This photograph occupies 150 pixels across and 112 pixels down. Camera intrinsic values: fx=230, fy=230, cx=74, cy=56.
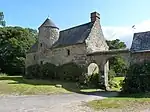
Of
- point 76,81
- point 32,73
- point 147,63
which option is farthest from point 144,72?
point 32,73

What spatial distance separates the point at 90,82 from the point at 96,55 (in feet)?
13.6

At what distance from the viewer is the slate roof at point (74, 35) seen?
36.9 meters

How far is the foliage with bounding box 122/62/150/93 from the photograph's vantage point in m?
24.9

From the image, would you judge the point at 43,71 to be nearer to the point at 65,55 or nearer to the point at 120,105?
the point at 65,55

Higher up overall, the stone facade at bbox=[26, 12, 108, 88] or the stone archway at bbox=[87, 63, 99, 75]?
the stone facade at bbox=[26, 12, 108, 88]

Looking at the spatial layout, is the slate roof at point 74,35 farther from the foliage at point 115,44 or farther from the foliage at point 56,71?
the foliage at point 115,44

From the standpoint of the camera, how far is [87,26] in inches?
1494

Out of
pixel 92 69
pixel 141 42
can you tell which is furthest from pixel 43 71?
pixel 141 42

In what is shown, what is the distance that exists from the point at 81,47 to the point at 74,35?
13.6ft

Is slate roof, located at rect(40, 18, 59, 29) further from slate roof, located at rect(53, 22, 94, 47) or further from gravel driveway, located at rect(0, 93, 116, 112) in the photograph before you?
gravel driveway, located at rect(0, 93, 116, 112)

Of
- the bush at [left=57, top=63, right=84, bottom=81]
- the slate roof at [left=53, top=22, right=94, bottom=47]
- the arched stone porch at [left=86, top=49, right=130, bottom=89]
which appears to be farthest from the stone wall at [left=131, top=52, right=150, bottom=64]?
the slate roof at [left=53, top=22, right=94, bottom=47]

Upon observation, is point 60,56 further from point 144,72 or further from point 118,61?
point 118,61

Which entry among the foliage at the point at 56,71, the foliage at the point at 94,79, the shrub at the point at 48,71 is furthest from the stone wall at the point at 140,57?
the shrub at the point at 48,71

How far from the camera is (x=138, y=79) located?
25172 millimetres
